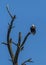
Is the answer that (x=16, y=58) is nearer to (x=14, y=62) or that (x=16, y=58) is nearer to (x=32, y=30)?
(x=14, y=62)

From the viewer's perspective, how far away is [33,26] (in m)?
14.7

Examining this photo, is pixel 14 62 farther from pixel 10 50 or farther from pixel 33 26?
pixel 33 26

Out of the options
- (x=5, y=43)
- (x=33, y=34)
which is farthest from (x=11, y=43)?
(x=33, y=34)

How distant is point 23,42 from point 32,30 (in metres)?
0.99

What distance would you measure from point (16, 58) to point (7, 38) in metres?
1.10

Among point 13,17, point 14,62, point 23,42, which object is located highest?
point 13,17

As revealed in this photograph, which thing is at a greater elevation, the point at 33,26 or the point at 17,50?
the point at 33,26

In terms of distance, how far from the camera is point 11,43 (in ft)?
45.6

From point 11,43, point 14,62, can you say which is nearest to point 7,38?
point 11,43

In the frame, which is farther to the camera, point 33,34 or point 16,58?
point 33,34

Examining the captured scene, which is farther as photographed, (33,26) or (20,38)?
(33,26)

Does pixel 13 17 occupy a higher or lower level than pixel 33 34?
higher

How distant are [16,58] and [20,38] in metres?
1.00

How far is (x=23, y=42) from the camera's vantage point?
13.8 meters
